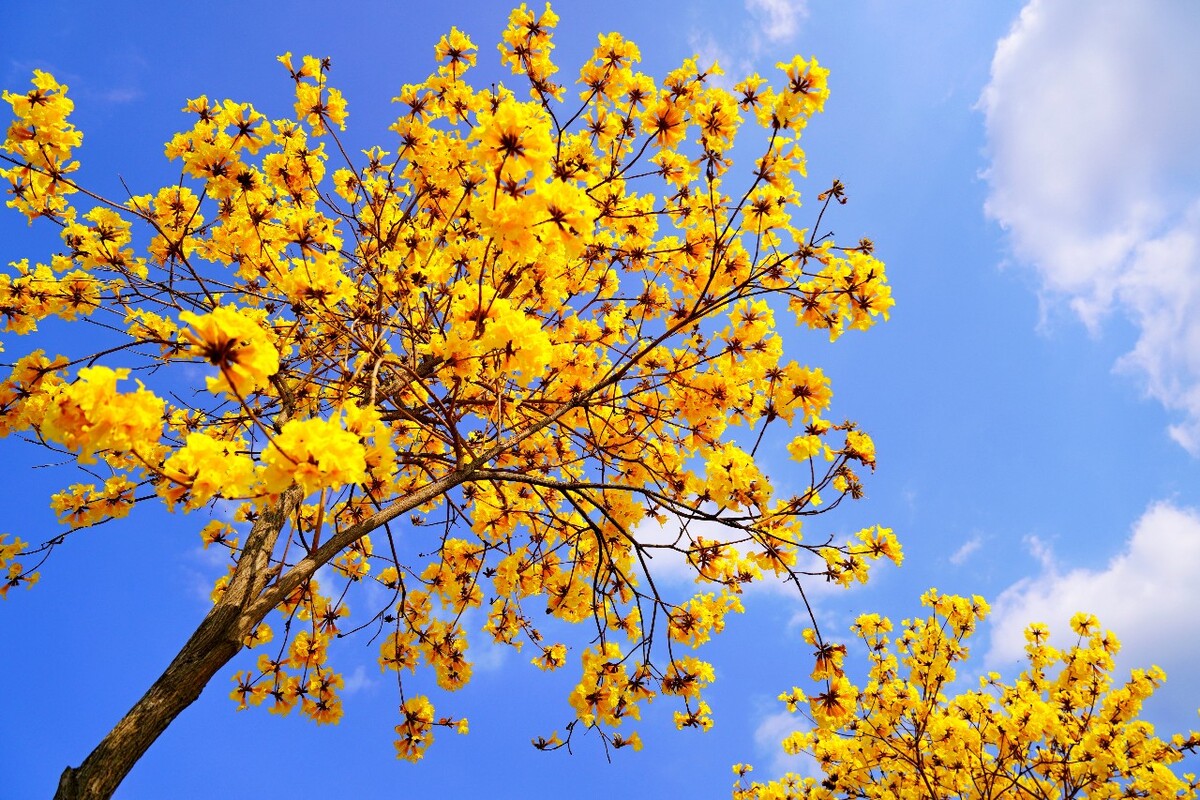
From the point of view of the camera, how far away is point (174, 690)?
2.54m

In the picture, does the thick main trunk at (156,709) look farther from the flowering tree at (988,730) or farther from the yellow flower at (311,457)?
the flowering tree at (988,730)

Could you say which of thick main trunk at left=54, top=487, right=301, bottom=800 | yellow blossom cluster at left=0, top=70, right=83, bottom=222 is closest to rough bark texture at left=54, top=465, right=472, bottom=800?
thick main trunk at left=54, top=487, right=301, bottom=800

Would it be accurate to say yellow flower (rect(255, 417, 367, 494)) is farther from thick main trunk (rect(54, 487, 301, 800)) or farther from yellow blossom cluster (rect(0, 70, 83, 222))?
yellow blossom cluster (rect(0, 70, 83, 222))

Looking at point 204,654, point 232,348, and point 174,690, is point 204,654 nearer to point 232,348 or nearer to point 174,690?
point 174,690

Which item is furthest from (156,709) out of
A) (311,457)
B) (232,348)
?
(232,348)

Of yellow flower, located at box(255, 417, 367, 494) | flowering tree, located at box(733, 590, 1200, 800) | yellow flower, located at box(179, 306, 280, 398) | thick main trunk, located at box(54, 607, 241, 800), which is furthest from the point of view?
flowering tree, located at box(733, 590, 1200, 800)

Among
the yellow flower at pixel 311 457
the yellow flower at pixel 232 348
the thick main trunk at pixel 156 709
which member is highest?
the yellow flower at pixel 232 348

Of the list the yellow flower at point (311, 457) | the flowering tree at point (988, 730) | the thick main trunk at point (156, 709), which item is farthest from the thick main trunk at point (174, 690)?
the flowering tree at point (988, 730)

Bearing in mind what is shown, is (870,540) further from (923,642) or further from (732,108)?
(923,642)

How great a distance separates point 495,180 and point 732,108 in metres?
2.43

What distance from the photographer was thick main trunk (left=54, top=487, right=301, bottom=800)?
2326 millimetres

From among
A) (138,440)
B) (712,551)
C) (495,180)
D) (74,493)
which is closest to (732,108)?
(495,180)

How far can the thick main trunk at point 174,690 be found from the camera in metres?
2.33

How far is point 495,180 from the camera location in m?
2.18
